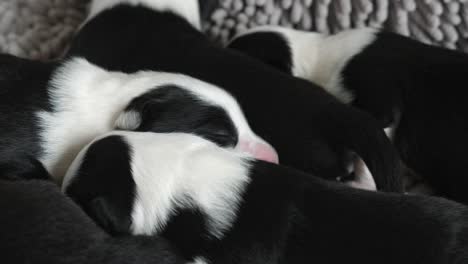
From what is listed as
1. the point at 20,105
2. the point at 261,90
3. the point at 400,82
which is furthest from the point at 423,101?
the point at 20,105

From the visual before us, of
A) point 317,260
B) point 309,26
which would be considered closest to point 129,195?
point 317,260

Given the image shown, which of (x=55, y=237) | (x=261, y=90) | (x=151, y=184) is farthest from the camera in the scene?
(x=261, y=90)

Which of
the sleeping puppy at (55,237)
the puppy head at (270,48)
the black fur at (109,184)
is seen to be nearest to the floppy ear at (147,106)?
the black fur at (109,184)

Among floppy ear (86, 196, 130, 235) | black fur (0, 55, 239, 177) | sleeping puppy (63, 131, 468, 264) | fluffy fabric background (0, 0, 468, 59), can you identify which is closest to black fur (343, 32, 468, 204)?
fluffy fabric background (0, 0, 468, 59)

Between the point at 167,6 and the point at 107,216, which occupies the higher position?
the point at 167,6

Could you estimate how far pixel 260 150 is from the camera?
129 cm

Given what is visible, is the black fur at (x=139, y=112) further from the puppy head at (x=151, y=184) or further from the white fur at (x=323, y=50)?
the white fur at (x=323, y=50)

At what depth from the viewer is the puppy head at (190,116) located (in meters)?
1.24

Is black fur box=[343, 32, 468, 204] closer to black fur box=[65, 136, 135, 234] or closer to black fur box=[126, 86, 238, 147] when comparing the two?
black fur box=[126, 86, 238, 147]

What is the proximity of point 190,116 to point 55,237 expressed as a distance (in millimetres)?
376

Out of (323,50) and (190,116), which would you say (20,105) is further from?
(323,50)

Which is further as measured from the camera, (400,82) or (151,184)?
(400,82)

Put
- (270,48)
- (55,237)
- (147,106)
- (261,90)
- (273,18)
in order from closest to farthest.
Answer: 1. (55,237)
2. (147,106)
3. (261,90)
4. (270,48)
5. (273,18)

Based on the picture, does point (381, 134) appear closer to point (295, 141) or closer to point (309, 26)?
point (295, 141)
